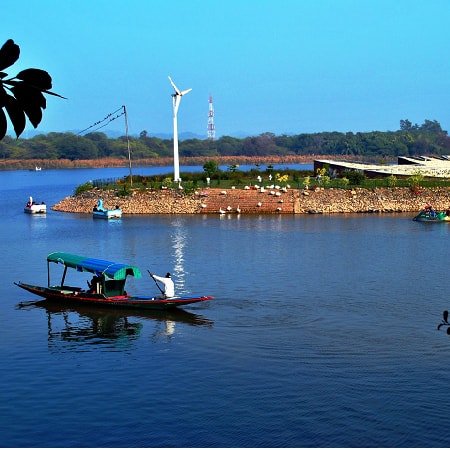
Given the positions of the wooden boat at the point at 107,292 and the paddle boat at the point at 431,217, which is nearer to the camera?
the wooden boat at the point at 107,292

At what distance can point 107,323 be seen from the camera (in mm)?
29000

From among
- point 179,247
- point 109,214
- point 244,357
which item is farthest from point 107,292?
point 109,214

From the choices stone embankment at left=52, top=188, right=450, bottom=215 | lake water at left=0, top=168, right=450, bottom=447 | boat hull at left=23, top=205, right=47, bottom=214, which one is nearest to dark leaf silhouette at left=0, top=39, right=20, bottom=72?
lake water at left=0, top=168, right=450, bottom=447

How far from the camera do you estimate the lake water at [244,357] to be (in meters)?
18.2

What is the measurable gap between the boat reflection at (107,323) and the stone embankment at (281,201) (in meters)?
36.3

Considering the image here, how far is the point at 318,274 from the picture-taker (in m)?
38.2

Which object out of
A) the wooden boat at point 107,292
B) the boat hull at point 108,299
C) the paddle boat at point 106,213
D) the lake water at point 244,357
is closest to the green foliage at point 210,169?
the paddle boat at point 106,213

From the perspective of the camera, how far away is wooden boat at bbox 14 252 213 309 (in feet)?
96.8

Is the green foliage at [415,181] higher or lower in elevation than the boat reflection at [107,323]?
higher

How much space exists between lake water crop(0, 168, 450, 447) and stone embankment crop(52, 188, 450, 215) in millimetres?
21343

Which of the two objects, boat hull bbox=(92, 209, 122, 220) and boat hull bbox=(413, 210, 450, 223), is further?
boat hull bbox=(92, 209, 122, 220)

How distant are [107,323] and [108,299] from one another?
4.50 ft

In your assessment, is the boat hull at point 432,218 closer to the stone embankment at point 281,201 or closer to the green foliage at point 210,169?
the stone embankment at point 281,201

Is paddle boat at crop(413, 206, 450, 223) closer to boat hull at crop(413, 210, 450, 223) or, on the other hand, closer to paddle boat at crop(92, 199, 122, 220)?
boat hull at crop(413, 210, 450, 223)
